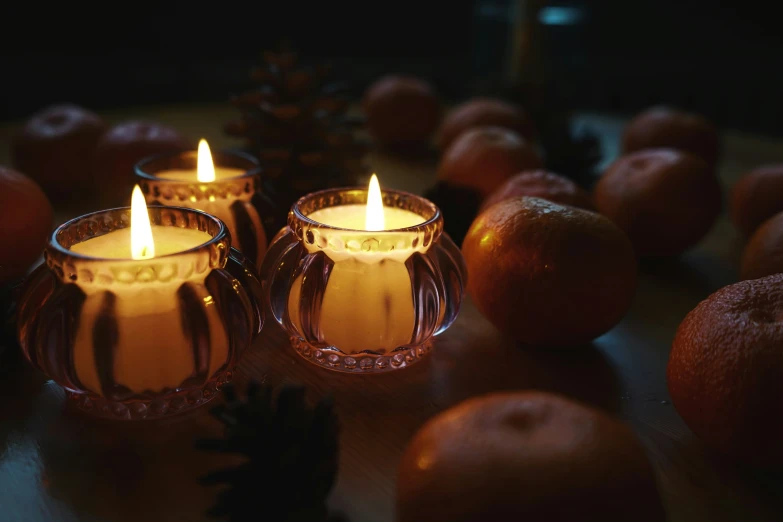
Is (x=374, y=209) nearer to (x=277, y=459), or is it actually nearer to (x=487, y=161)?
(x=277, y=459)

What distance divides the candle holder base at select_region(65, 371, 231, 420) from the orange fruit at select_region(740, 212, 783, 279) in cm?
47

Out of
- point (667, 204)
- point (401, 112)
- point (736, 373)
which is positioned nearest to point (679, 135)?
point (667, 204)

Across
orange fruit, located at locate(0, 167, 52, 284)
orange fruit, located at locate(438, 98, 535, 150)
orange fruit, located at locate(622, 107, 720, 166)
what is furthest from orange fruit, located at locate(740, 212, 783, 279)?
orange fruit, located at locate(0, 167, 52, 284)

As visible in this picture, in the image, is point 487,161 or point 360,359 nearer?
point 360,359

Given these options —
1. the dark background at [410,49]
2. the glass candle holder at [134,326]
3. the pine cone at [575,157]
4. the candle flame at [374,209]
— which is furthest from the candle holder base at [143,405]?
the dark background at [410,49]

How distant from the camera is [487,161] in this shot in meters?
0.87

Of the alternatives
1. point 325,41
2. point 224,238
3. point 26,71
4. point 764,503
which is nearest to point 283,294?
point 224,238

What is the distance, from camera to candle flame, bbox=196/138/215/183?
63 cm

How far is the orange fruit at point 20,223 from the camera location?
63 centimetres

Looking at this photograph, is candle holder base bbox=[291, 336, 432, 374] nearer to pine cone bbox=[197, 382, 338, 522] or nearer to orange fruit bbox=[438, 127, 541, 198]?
pine cone bbox=[197, 382, 338, 522]

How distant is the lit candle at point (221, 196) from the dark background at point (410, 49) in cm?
80

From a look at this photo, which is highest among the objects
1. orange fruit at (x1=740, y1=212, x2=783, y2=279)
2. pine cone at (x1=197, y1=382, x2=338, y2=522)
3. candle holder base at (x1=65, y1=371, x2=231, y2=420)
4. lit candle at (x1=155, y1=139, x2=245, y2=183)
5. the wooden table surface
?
lit candle at (x1=155, y1=139, x2=245, y2=183)

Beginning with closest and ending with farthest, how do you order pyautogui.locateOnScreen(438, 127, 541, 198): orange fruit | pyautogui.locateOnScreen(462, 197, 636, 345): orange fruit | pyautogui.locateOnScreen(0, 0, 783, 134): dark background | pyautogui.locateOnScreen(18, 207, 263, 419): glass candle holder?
pyautogui.locateOnScreen(18, 207, 263, 419): glass candle holder, pyautogui.locateOnScreen(462, 197, 636, 345): orange fruit, pyautogui.locateOnScreen(438, 127, 541, 198): orange fruit, pyautogui.locateOnScreen(0, 0, 783, 134): dark background

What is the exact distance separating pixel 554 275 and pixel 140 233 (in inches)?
12.1
